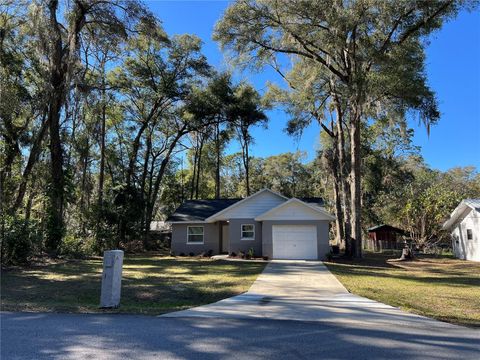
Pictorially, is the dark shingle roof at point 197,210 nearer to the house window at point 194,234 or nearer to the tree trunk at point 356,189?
the house window at point 194,234

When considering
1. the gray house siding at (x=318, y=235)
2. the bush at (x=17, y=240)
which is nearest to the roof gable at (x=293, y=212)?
the gray house siding at (x=318, y=235)

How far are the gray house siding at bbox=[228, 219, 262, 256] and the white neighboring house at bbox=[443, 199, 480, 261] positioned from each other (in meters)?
12.5

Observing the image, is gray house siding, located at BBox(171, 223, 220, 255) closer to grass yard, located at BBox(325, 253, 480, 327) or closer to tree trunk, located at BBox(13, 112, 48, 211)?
tree trunk, located at BBox(13, 112, 48, 211)

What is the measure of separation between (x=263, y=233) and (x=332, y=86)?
10593 mm

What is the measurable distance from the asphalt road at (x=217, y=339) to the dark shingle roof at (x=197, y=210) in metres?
20.0

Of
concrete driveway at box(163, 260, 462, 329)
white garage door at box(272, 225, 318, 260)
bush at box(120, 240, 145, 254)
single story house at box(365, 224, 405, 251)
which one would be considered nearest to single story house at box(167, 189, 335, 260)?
white garage door at box(272, 225, 318, 260)

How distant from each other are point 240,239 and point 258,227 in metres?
1.31

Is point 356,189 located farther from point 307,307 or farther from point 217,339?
point 217,339

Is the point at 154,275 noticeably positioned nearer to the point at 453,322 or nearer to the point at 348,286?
the point at 348,286

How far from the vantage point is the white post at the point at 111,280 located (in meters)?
7.86

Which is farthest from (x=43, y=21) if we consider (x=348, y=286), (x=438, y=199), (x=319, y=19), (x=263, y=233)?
(x=438, y=199)

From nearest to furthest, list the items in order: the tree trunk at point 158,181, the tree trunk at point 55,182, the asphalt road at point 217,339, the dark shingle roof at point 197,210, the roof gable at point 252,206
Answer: the asphalt road at point 217,339
the tree trunk at point 55,182
the roof gable at point 252,206
the dark shingle roof at point 197,210
the tree trunk at point 158,181

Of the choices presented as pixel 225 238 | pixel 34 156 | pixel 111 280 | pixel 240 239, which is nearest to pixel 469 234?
pixel 240 239

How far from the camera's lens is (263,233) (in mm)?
22953
